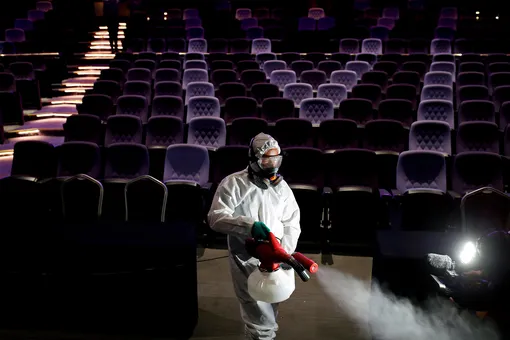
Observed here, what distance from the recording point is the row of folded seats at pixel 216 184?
13.3 feet

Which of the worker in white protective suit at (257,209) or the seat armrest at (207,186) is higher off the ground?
the worker in white protective suit at (257,209)

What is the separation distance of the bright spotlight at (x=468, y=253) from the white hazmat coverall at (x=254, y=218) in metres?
0.72

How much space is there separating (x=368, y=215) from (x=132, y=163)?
7.12ft

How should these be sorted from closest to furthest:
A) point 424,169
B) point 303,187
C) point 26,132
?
point 303,187 < point 424,169 < point 26,132

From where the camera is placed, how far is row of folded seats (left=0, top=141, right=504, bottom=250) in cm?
404

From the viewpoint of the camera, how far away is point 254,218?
2.26m

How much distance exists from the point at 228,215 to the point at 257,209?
0.17m

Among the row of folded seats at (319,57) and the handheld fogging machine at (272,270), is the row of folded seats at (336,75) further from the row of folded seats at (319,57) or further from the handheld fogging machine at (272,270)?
the handheld fogging machine at (272,270)

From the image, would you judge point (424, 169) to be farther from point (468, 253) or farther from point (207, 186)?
point (468, 253)

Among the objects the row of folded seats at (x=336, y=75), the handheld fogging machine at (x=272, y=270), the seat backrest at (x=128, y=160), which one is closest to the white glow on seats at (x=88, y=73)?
the row of folded seats at (x=336, y=75)

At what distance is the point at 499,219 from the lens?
376 cm

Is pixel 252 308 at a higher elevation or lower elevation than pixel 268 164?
lower

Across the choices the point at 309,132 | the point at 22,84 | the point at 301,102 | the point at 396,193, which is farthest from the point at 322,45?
the point at 396,193

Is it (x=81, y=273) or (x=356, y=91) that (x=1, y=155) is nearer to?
(x=81, y=273)
